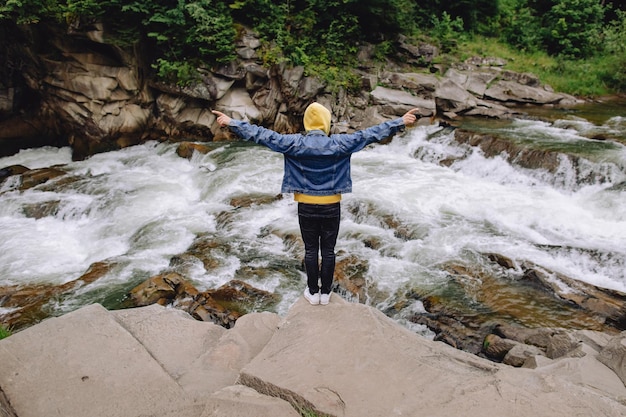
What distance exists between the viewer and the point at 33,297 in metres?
7.66

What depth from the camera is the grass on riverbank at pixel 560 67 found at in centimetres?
1986

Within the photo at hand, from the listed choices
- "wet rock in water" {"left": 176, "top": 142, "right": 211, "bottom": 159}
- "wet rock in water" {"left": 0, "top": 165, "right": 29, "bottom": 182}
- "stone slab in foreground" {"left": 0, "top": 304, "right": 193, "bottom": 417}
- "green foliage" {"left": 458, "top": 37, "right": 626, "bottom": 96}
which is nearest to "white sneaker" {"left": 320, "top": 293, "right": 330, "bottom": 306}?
"stone slab in foreground" {"left": 0, "top": 304, "right": 193, "bottom": 417}

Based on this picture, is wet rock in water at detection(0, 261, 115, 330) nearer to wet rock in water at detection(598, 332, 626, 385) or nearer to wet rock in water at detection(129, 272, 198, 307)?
wet rock in water at detection(129, 272, 198, 307)

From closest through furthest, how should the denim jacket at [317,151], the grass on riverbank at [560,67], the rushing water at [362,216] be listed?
the denim jacket at [317,151]
the rushing water at [362,216]
the grass on riverbank at [560,67]

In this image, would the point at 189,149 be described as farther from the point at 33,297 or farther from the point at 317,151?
the point at 317,151

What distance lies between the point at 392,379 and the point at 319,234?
1.50 metres

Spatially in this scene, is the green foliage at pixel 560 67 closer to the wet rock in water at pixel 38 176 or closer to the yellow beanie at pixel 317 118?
the wet rock in water at pixel 38 176

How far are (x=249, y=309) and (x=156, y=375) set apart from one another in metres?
3.58

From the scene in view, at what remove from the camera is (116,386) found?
3322mm

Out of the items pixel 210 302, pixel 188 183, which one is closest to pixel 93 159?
pixel 188 183

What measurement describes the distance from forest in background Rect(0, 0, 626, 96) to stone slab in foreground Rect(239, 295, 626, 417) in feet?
44.7

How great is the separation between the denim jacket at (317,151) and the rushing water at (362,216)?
148 inches

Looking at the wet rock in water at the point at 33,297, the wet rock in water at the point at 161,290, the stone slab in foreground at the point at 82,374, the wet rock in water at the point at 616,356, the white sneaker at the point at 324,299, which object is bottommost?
the wet rock in water at the point at 33,297

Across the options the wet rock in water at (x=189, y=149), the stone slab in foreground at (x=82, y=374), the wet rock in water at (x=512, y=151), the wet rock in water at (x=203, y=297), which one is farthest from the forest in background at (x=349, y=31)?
the stone slab in foreground at (x=82, y=374)
